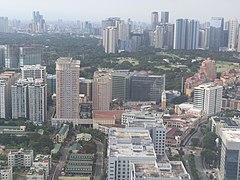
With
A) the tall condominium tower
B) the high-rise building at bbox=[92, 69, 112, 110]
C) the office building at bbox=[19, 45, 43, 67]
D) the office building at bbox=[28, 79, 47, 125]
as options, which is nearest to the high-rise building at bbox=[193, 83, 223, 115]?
the high-rise building at bbox=[92, 69, 112, 110]

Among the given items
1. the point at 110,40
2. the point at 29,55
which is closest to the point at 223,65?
the point at 110,40

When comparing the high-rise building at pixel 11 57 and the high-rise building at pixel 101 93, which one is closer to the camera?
the high-rise building at pixel 101 93

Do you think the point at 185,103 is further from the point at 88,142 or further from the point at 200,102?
the point at 88,142

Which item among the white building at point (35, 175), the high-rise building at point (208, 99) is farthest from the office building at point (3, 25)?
the white building at point (35, 175)

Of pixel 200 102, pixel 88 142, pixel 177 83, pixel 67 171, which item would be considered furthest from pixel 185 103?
pixel 67 171

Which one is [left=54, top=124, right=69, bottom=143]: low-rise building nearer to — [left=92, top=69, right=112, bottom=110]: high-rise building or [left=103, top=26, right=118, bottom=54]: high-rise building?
[left=92, top=69, right=112, bottom=110]: high-rise building

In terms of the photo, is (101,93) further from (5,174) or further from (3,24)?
(3,24)

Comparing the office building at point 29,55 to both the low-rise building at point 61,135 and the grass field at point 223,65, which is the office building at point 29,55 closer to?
the low-rise building at point 61,135
